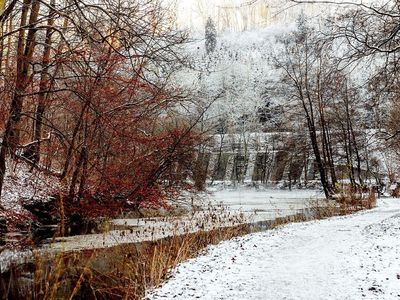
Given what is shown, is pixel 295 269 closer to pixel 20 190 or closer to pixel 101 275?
pixel 101 275

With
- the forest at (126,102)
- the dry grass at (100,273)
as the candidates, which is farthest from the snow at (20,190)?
the dry grass at (100,273)

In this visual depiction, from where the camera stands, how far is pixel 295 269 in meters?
6.50

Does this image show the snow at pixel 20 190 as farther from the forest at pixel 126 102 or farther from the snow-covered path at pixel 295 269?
the snow-covered path at pixel 295 269

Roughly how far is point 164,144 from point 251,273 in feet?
28.5

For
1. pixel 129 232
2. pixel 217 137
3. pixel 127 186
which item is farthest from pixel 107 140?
pixel 217 137

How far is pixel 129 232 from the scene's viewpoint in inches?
456

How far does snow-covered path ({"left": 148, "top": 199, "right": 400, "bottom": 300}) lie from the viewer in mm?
5316

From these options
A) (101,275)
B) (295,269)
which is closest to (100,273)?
(101,275)

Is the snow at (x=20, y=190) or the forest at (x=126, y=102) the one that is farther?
the snow at (x=20, y=190)

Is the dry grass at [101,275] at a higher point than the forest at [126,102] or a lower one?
lower

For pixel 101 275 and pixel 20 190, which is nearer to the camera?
pixel 101 275

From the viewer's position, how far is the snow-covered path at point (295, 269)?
5.32 meters

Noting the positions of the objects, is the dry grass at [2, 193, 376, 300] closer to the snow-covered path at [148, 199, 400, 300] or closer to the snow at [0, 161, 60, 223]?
the snow-covered path at [148, 199, 400, 300]

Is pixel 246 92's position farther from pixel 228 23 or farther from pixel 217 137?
pixel 228 23
